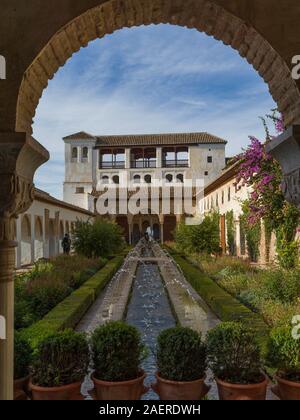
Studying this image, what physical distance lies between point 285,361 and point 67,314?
173 inches

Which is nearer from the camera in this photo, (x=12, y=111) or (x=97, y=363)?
(x=12, y=111)

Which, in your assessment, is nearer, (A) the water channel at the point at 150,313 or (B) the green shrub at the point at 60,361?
(B) the green shrub at the point at 60,361

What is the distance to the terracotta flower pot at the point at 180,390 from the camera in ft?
10.8

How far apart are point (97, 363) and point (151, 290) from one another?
851 centimetres

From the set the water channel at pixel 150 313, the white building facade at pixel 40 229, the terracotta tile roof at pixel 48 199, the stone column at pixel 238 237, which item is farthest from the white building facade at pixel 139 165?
the water channel at pixel 150 313

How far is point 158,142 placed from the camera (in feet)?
156

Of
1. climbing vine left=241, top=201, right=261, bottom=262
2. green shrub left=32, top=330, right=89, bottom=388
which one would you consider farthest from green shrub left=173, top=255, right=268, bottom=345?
climbing vine left=241, top=201, right=261, bottom=262

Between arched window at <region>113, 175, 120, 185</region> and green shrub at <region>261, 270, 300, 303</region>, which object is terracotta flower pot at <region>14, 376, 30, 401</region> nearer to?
green shrub at <region>261, 270, 300, 303</region>

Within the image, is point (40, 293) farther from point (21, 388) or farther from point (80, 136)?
point (80, 136)

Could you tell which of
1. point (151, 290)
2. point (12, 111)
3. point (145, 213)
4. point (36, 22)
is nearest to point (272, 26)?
point (36, 22)

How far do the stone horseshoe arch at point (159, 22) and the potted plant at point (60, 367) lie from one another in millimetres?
1912

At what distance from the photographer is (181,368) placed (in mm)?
3363

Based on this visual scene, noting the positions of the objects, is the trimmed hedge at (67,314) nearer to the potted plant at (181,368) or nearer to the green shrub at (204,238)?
the potted plant at (181,368)

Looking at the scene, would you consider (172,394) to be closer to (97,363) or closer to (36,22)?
(97,363)
